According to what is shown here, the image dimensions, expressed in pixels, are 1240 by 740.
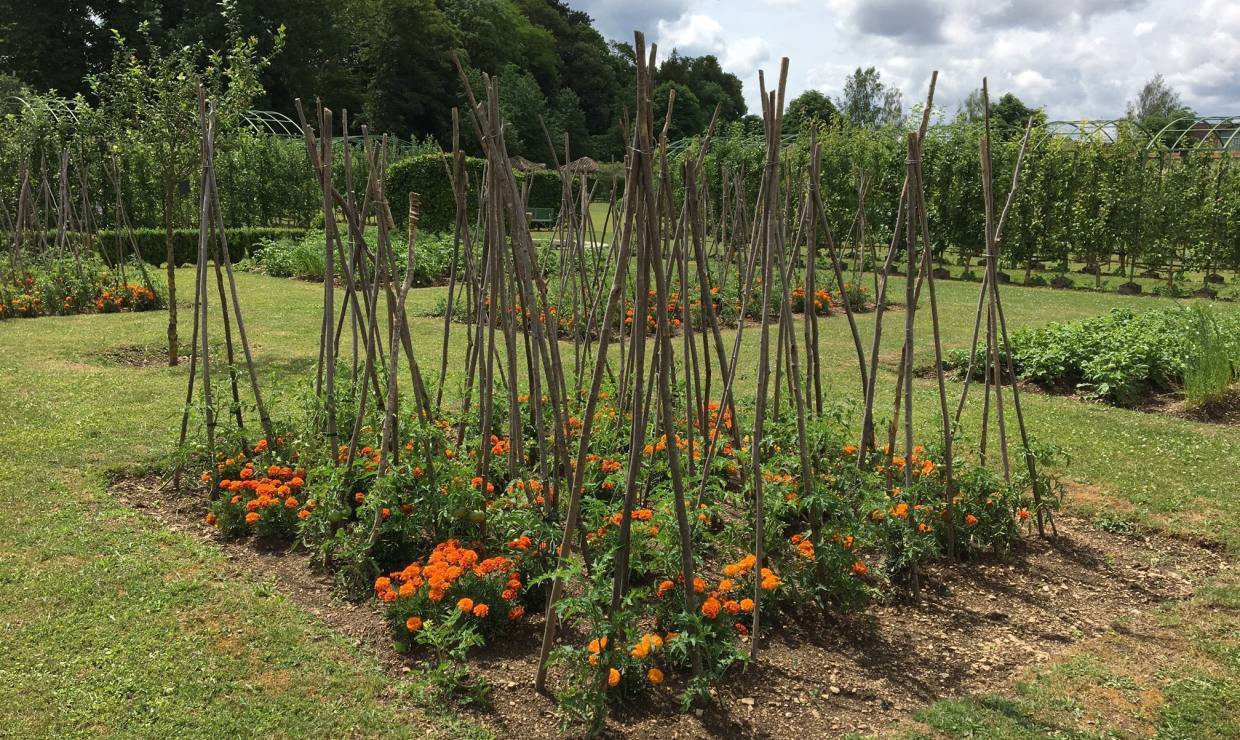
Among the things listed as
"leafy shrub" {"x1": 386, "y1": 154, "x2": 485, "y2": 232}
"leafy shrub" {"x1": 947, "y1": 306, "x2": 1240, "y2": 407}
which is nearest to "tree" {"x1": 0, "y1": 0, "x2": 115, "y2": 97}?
"leafy shrub" {"x1": 386, "y1": 154, "x2": 485, "y2": 232}

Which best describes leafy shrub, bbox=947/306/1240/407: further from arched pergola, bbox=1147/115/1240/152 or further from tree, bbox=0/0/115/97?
tree, bbox=0/0/115/97

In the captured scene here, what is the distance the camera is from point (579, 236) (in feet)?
18.7

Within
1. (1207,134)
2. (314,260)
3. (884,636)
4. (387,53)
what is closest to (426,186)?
(314,260)

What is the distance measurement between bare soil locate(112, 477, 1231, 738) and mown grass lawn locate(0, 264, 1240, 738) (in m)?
0.12

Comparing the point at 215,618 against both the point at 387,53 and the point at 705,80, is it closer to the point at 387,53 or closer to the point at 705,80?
the point at 387,53

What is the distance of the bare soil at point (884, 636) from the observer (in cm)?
273

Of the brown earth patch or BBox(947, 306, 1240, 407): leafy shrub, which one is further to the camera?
the brown earth patch

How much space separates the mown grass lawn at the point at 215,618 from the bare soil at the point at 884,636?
0.38 feet

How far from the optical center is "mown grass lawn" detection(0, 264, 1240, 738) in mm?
2719

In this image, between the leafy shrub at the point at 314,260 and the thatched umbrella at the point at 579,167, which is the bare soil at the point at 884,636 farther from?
the leafy shrub at the point at 314,260

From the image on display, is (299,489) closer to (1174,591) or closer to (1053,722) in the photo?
(1053,722)

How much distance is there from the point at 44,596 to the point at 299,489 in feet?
3.80

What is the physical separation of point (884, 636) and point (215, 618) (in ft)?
9.13

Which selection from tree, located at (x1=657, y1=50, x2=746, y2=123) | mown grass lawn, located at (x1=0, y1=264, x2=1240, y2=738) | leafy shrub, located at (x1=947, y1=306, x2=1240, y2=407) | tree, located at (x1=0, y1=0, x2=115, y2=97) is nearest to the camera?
mown grass lawn, located at (x1=0, y1=264, x2=1240, y2=738)
